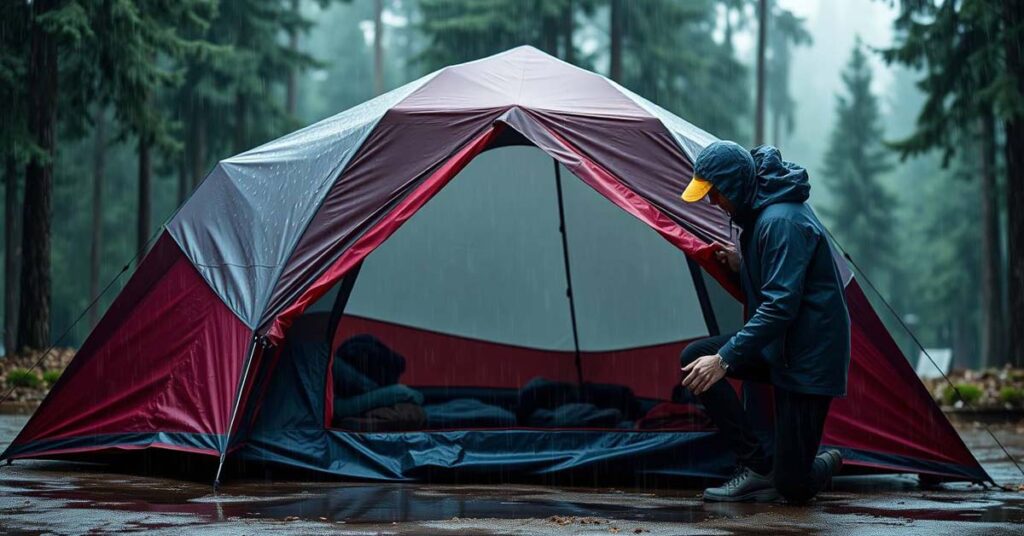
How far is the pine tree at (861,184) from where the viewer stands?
36.5m

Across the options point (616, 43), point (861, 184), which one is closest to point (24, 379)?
point (616, 43)

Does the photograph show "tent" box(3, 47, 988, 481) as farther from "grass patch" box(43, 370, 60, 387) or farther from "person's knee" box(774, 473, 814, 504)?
"grass patch" box(43, 370, 60, 387)

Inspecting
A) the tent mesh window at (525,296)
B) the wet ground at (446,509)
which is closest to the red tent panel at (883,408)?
the wet ground at (446,509)

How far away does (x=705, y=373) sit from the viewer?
15.3ft

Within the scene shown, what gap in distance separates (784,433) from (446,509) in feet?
4.51

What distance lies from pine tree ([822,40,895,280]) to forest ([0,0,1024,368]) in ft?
0.20

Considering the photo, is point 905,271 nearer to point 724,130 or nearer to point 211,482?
point 724,130

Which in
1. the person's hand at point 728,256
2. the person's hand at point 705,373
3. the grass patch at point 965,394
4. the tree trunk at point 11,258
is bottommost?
the grass patch at point 965,394

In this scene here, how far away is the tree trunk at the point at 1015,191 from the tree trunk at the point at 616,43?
952 cm

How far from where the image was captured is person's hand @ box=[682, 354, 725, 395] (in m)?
4.66

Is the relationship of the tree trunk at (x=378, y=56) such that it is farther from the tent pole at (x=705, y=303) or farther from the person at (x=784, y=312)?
the person at (x=784, y=312)

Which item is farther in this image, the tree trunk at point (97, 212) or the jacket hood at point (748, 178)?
the tree trunk at point (97, 212)

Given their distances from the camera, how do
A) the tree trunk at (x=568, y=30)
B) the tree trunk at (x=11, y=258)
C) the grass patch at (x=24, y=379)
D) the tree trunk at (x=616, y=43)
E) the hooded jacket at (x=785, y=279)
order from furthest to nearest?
1. the tree trunk at (x=568, y=30)
2. the tree trunk at (x=616, y=43)
3. the tree trunk at (x=11, y=258)
4. the grass patch at (x=24, y=379)
5. the hooded jacket at (x=785, y=279)

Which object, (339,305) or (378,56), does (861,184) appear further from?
(339,305)
